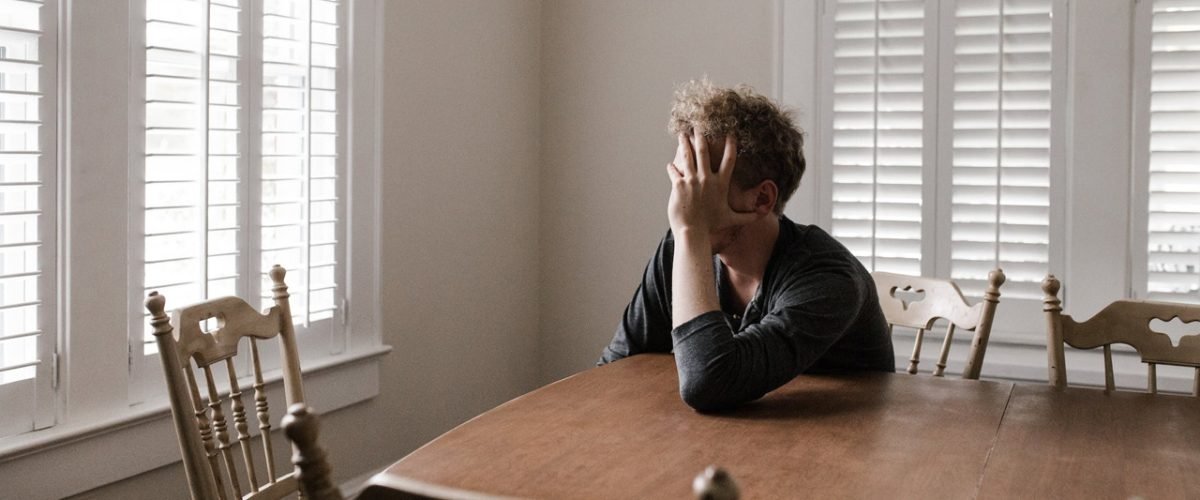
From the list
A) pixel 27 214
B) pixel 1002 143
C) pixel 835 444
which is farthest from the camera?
pixel 1002 143

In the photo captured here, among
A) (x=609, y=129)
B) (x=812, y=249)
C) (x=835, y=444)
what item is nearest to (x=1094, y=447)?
(x=835, y=444)

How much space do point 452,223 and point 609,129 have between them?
2.21 ft

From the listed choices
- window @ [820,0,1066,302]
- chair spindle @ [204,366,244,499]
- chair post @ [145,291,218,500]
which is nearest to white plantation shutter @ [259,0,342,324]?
chair spindle @ [204,366,244,499]

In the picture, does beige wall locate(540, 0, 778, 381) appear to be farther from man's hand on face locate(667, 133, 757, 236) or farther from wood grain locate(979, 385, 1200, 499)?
wood grain locate(979, 385, 1200, 499)

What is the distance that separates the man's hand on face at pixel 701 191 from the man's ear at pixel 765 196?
6cm

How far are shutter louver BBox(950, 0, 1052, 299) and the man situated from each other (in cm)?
121

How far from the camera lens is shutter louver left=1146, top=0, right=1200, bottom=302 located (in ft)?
9.75

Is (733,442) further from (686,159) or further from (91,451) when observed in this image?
(91,451)

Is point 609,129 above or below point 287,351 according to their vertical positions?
above

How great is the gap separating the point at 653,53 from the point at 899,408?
2.12 meters

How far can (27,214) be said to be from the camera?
81.4 inches

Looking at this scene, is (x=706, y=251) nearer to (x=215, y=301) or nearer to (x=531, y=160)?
(x=215, y=301)

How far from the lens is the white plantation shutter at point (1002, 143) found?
315cm

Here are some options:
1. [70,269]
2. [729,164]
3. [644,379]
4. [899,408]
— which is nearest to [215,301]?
[70,269]
